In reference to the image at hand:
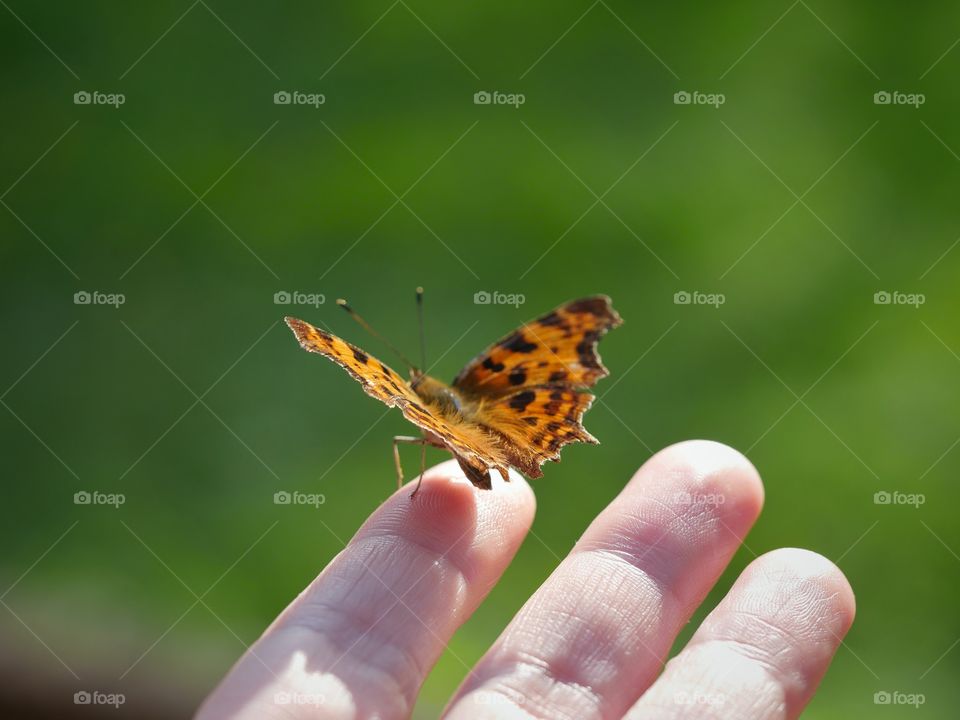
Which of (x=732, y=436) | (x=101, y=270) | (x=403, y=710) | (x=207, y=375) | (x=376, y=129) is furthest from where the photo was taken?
(x=376, y=129)

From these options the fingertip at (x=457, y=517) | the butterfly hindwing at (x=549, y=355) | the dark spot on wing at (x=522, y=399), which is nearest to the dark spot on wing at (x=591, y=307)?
the butterfly hindwing at (x=549, y=355)

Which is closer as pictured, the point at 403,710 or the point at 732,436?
the point at 403,710

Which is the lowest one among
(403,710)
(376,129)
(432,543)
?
(403,710)

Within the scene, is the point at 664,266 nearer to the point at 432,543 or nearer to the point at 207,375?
the point at 207,375

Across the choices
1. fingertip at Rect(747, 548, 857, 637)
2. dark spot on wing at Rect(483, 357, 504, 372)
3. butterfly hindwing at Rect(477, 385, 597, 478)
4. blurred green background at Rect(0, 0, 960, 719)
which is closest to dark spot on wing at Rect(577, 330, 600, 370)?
butterfly hindwing at Rect(477, 385, 597, 478)

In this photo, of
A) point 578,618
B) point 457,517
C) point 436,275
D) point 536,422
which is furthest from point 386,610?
point 436,275

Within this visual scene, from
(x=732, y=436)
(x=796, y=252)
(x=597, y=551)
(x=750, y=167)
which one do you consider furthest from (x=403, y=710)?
(x=750, y=167)

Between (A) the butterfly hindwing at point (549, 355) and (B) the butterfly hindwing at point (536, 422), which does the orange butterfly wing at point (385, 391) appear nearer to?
(B) the butterfly hindwing at point (536, 422)

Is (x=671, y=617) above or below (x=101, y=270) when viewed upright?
below
